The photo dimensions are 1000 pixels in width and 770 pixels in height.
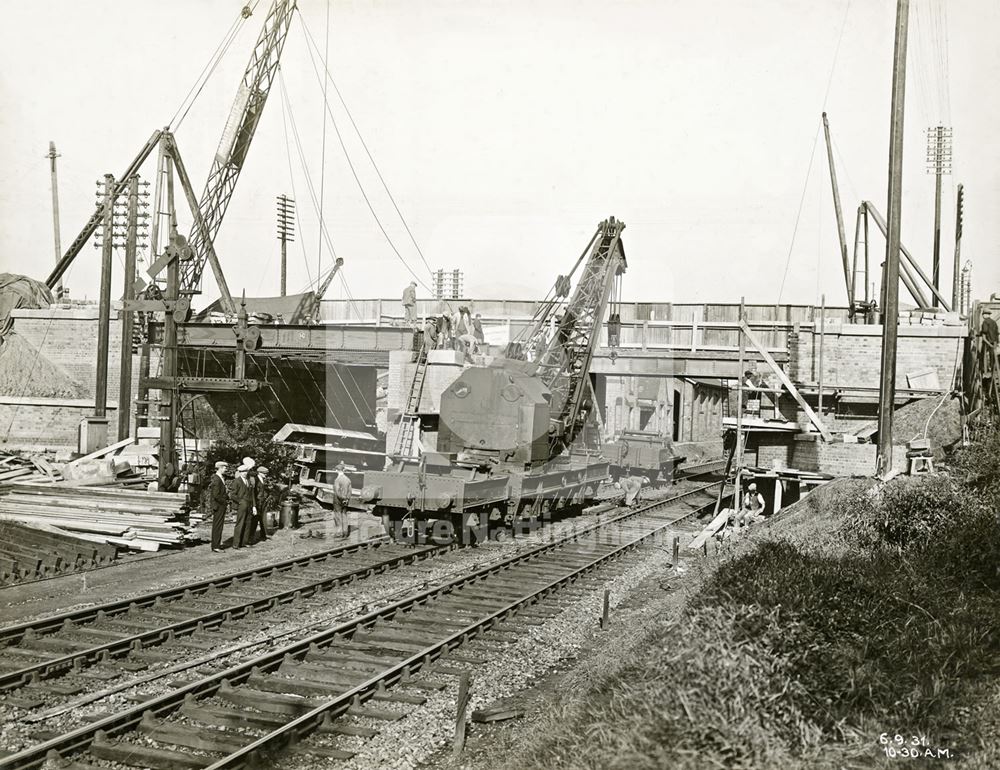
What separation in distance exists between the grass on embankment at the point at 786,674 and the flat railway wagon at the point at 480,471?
602cm

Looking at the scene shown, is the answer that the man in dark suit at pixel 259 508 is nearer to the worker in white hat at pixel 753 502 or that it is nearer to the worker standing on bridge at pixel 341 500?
the worker standing on bridge at pixel 341 500

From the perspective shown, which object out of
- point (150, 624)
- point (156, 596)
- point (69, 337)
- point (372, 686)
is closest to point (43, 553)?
point (156, 596)

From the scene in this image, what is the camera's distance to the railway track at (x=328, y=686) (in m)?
5.68

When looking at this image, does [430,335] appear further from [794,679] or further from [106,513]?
[794,679]

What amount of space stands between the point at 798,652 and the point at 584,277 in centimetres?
1459

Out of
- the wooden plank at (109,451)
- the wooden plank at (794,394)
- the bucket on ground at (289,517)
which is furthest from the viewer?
the wooden plank at (109,451)

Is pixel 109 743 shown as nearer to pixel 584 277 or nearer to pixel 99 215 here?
pixel 584 277

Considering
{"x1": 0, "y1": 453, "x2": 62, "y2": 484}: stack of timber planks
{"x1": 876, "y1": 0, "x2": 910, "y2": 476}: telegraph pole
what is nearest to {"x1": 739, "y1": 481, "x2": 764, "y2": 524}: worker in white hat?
{"x1": 876, "y1": 0, "x2": 910, "y2": 476}: telegraph pole

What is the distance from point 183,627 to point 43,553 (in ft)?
14.7

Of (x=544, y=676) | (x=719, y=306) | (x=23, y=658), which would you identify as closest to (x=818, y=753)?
(x=544, y=676)

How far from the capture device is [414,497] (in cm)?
1284

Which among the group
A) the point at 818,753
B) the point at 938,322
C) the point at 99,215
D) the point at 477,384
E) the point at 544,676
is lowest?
the point at 544,676

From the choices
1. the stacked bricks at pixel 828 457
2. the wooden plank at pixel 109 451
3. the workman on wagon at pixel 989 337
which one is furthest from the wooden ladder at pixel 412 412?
the workman on wagon at pixel 989 337

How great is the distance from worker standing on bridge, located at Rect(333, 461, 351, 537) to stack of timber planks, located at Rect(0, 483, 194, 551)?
95.5 inches
